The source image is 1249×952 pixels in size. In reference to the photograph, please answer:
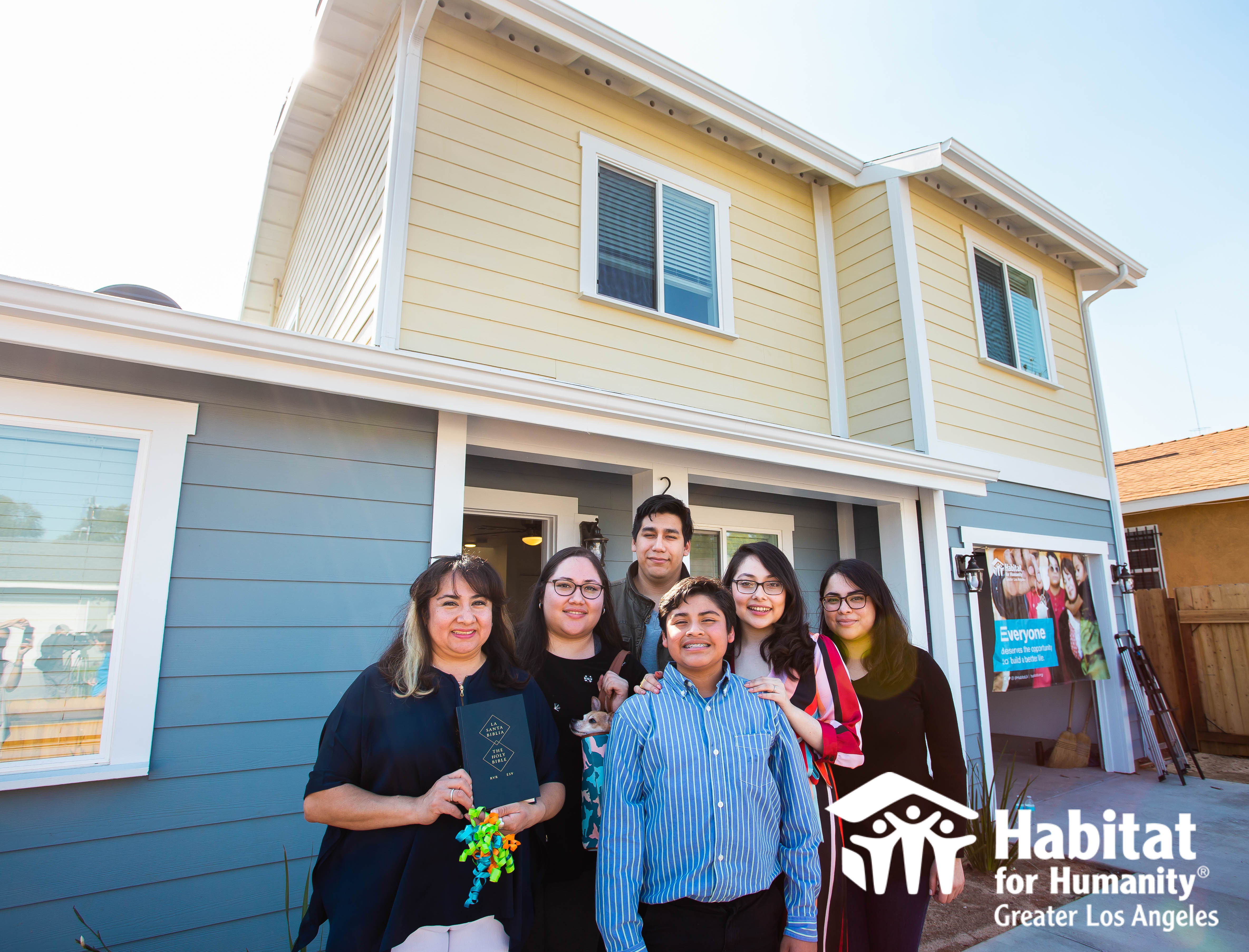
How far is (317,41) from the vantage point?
4.89m

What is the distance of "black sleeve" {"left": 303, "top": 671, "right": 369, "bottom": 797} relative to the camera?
1.53 meters

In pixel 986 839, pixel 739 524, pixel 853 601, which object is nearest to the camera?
pixel 853 601

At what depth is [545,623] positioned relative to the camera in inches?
84.7

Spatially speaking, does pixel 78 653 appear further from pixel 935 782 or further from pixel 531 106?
pixel 531 106

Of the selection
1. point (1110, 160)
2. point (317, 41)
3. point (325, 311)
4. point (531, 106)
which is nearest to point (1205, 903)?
point (531, 106)

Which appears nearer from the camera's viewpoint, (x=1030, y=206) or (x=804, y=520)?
(x=804, y=520)

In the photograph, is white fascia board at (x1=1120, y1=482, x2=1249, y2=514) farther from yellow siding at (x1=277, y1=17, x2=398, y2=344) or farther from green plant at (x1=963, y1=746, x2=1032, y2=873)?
yellow siding at (x1=277, y1=17, x2=398, y2=344)

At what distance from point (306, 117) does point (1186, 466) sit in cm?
1339

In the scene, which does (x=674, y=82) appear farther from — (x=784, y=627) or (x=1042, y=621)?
(x=1042, y=621)

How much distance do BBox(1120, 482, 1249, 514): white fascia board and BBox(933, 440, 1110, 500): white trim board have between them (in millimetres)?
3311

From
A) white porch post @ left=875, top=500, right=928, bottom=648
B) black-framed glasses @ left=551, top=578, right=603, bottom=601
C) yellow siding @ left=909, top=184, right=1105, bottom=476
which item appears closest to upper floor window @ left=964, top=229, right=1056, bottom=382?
yellow siding @ left=909, top=184, right=1105, bottom=476

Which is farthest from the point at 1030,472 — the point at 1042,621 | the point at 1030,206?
the point at 1030,206

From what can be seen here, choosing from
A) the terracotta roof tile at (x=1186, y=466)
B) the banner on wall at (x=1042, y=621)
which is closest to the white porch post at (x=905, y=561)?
the banner on wall at (x=1042, y=621)

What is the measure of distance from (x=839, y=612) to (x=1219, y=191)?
13280mm
